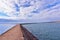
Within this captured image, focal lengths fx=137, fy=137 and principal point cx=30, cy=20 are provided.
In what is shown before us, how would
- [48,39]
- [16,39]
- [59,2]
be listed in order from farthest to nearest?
1. [59,2]
2. [48,39]
3. [16,39]

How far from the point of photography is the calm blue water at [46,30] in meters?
1.88

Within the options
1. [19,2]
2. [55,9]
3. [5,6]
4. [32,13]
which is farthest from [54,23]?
[5,6]

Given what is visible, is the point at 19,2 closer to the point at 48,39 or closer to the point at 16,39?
the point at 48,39

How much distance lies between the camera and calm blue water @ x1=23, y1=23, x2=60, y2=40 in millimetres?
1878

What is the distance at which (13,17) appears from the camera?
211 centimetres

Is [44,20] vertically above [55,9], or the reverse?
[55,9]

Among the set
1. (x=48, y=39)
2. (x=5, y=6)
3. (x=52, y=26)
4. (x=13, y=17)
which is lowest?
(x=48, y=39)

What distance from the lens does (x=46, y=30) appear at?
6.45ft

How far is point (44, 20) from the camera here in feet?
6.72

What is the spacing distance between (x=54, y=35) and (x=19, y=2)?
71 centimetres

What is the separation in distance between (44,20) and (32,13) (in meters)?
0.21

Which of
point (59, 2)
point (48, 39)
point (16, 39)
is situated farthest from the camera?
point (59, 2)

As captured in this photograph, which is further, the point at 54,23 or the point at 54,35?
the point at 54,23

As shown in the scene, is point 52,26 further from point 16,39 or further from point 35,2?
point 16,39
